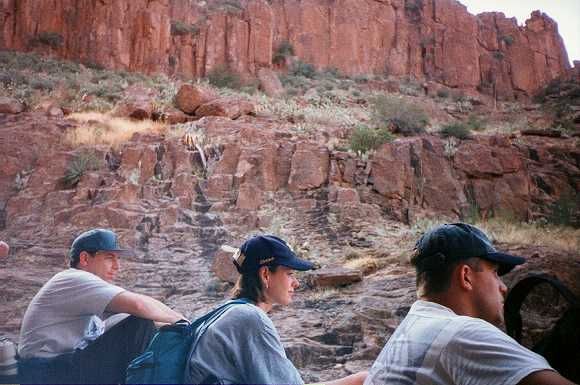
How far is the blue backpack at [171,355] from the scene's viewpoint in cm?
187

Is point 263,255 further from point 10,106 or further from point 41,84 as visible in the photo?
point 41,84

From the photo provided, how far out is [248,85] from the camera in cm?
2103

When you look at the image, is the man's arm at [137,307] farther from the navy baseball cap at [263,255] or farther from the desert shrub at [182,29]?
the desert shrub at [182,29]

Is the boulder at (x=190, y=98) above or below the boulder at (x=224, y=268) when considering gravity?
above

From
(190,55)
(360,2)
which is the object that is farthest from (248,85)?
(360,2)

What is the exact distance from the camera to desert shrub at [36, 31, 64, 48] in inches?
792

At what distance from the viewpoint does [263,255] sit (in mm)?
2293

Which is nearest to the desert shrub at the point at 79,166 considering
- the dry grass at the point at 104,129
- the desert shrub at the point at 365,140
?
the dry grass at the point at 104,129

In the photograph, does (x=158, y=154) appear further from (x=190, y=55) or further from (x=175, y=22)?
(x=175, y=22)

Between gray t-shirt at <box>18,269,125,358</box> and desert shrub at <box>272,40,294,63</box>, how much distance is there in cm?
2329

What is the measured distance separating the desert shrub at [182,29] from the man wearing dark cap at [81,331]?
22.0m

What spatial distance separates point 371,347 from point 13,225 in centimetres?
544

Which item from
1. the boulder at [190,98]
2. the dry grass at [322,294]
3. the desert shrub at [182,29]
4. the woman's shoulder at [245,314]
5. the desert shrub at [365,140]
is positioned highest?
the desert shrub at [182,29]

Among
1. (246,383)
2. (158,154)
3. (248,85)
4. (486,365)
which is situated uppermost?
(248,85)
